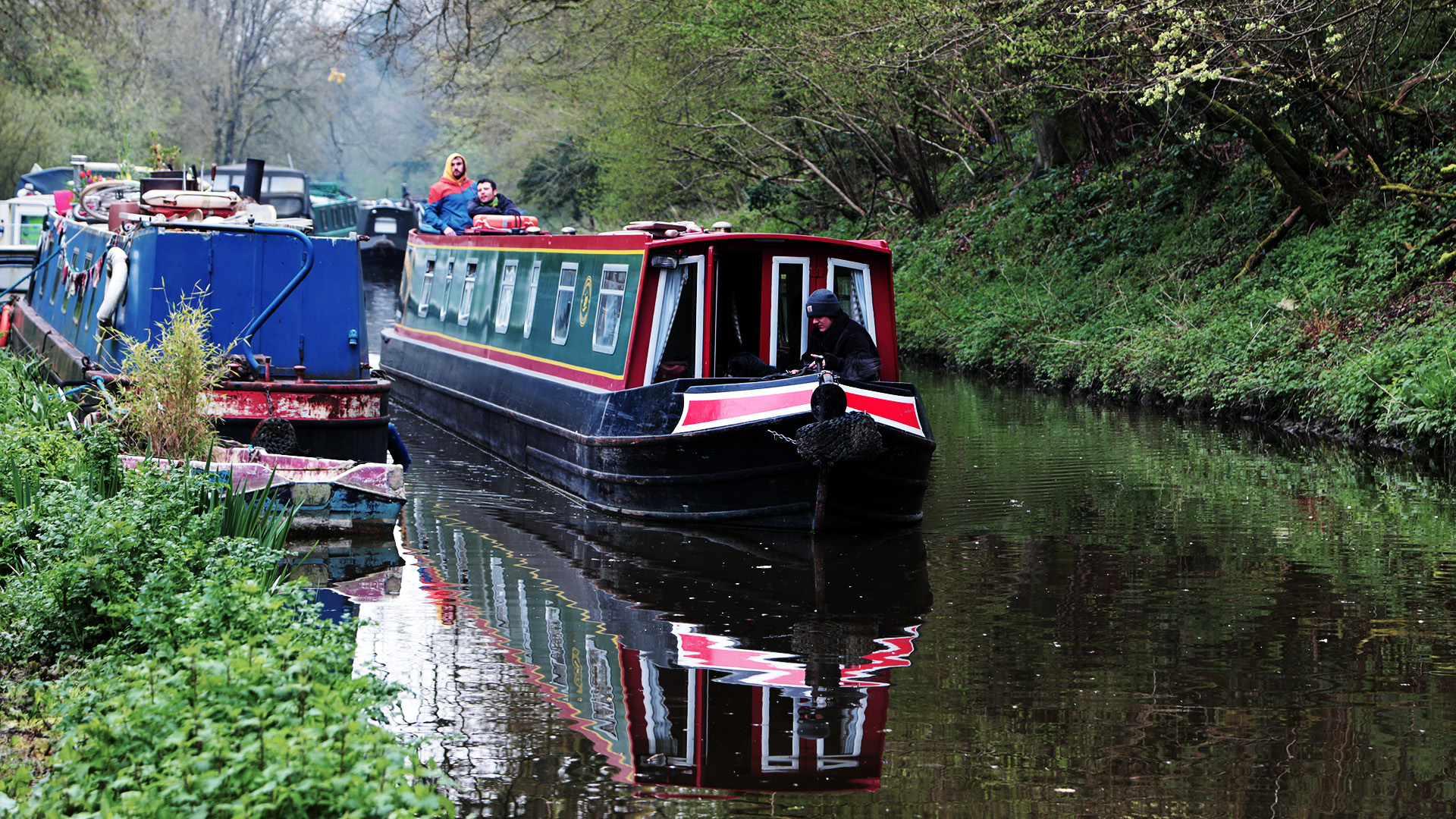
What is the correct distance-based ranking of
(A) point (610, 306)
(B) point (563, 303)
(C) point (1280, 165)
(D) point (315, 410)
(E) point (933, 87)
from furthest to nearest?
(E) point (933, 87) < (C) point (1280, 165) < (B) point (563, 303) < (A) point (610, 306) < (D) point (315, 410)

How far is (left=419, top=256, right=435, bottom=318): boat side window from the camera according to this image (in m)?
15.8

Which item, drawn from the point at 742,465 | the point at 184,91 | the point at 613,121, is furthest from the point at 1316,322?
the point at 184,91

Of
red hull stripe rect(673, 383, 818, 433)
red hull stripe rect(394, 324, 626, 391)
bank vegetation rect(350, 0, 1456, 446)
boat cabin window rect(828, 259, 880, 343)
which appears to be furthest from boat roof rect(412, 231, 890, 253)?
bank vegetation rect(350, 0, 1456, 446)

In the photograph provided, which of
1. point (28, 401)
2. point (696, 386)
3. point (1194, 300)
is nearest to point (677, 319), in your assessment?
point (696, 386)

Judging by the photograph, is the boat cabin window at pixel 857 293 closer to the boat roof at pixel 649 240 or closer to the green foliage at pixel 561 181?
the boat roof at pixel 649 240

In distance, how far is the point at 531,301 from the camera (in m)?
12.5

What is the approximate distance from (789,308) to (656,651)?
4.05 meters

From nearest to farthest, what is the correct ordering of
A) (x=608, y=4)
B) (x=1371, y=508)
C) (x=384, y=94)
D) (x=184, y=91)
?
1. (x=1371, y=508)
2. (x=608, y=4)
3. (x=184, y=91)
4. (x=384, y=94)

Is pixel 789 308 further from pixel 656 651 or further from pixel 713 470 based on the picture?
pixel 656 651

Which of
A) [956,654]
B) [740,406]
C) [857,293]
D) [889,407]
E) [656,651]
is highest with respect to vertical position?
[857,293]

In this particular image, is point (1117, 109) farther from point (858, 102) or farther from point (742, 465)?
point (742, 465)

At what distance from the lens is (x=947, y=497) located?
34.7 ft

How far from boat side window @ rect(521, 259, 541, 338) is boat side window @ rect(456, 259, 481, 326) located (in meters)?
1.74

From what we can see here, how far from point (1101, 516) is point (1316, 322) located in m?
5.57
